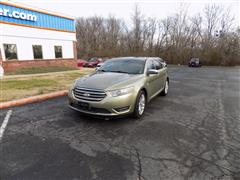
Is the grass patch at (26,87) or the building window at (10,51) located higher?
the building window at (10,51)

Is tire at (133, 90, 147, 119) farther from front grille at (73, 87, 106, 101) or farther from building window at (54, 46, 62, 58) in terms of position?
building window at (54, 46, 62, 58)

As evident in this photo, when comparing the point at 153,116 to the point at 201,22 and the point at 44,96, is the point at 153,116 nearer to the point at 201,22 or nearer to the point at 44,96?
the point at 44,96

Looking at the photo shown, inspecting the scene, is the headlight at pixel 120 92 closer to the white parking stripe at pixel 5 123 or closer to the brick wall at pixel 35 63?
the white parking stripe at pixel 5 123

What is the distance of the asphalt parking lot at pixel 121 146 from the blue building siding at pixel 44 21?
1207 cm

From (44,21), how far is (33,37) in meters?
2.04

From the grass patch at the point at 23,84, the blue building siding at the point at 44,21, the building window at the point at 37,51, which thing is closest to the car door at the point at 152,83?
the grass patch at the point at 23,84

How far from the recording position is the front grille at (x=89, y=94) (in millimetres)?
3543

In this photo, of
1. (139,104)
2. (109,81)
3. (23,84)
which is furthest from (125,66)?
(23,84)

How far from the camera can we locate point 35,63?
50.1 feet

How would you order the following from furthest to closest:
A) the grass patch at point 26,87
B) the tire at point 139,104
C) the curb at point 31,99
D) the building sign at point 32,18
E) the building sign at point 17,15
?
the building sign at point 32,18 → the building sign at point 17,15 → the grass patch at point 26,87 → the curb at point 31,99 → the tire at point 139,104

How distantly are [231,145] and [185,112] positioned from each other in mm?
1798

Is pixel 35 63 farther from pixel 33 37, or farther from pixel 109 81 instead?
pixel 109 81

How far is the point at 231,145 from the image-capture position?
2.99 metres

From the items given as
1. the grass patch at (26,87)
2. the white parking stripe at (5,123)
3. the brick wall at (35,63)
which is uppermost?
the brick wall at (35,63)
